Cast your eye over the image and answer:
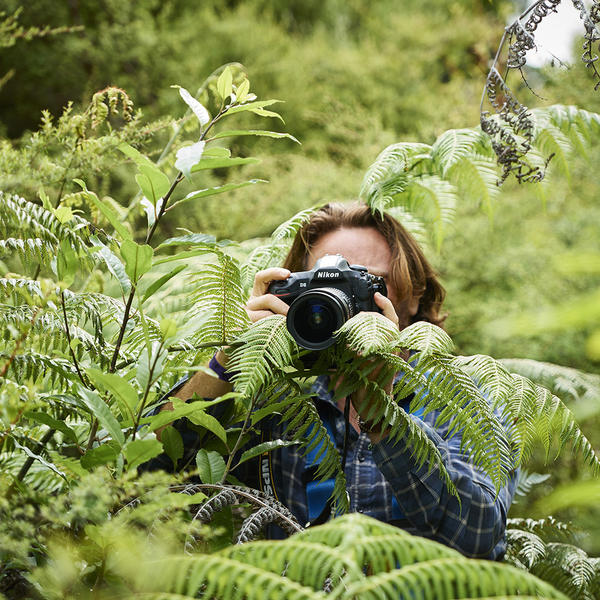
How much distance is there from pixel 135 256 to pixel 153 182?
0.29 ft

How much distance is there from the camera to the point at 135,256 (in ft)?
2.23

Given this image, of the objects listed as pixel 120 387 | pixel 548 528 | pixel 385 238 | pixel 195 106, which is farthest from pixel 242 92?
pixel 548 528

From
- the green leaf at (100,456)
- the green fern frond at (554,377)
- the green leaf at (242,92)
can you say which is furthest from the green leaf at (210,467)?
the green fern frond at (554,377)

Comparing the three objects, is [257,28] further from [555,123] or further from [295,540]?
[295,540]

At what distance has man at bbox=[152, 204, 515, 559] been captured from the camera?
0.94 metres

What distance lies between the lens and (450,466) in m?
1.02

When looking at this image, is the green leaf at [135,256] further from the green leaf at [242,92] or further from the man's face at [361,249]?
the man's face at [361,249]

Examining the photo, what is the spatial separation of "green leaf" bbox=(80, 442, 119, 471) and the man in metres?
0.21

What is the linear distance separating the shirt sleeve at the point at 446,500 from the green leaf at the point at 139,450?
16.8 inches

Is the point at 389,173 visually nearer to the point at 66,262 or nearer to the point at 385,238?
the point at 385,238

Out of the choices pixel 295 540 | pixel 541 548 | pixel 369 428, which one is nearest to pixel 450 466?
pixel 369 428

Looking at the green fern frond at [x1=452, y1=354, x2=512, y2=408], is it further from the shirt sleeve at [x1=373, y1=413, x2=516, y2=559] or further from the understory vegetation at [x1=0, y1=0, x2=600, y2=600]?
the shirt sleeve at [x1=373, y1=413, x2=516, y2=559]

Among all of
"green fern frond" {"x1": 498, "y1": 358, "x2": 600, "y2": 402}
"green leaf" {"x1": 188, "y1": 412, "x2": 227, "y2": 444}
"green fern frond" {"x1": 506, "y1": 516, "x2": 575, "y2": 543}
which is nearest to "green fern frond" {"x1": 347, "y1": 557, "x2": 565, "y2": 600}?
"green leaf" {"x1": 188, "y1": 412, "x2": 227, "y2": 444}

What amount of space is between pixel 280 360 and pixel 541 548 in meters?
0.75
